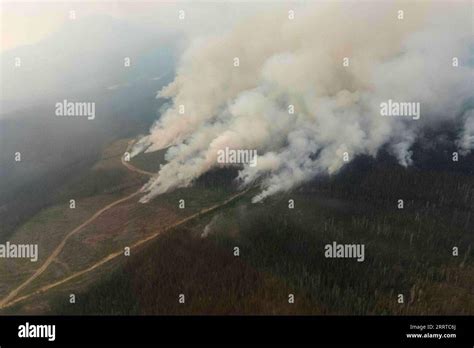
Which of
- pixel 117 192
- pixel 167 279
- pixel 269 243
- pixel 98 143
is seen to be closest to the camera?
pixel 167 279

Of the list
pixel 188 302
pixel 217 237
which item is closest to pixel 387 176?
pixel 217 237

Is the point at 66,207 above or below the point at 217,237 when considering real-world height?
above

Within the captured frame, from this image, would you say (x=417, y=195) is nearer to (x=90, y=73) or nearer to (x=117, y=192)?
(x=117, y=192)

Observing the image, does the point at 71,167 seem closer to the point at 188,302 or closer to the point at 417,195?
the point at 188,302

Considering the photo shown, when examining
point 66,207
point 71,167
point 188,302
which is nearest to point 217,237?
point 188,302
